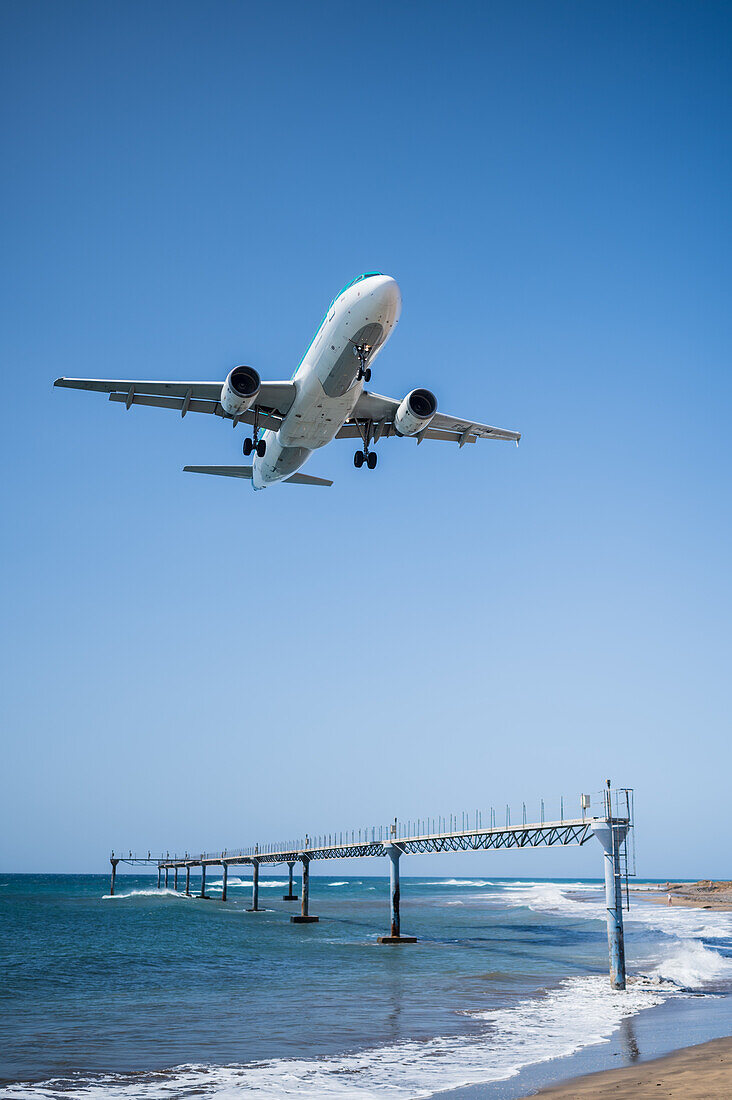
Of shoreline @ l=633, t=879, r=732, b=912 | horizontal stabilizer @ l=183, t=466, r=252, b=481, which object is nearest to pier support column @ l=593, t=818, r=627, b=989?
horizontal stabilizer @ l=183, t=466, r=252, b=481

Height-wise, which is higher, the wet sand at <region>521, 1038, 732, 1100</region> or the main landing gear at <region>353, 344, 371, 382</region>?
the main landing gear at <region>353, 344, 371, 382</region>

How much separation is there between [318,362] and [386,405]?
4.13 m

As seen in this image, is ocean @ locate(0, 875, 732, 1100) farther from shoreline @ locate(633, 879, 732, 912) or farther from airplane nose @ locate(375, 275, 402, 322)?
shoreline @ locate(633, 879, 732, 912)

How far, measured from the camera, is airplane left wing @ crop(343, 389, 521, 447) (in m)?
29.1

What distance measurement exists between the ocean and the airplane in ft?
55.2

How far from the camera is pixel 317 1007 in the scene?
27.0 metres

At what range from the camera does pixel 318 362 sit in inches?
1012

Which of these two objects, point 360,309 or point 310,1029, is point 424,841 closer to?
point 310,1029

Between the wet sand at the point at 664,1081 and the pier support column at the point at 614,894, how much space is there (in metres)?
10.1

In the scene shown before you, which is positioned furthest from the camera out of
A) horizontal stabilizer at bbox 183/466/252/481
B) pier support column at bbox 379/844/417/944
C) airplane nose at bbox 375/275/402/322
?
pier support column at bbox 379/844/417/944

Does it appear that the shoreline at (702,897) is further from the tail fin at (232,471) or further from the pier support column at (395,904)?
the tail fin at (232,471)

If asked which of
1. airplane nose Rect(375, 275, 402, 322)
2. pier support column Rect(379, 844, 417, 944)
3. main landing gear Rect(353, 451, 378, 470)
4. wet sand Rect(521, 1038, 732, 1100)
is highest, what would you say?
airplane nose Rect(375, 275, 402, 322)

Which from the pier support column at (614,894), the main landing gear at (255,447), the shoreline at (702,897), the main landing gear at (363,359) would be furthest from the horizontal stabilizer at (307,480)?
the shoreline at (702,897)

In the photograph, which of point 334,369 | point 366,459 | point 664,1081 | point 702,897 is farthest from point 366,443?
point 702,897
